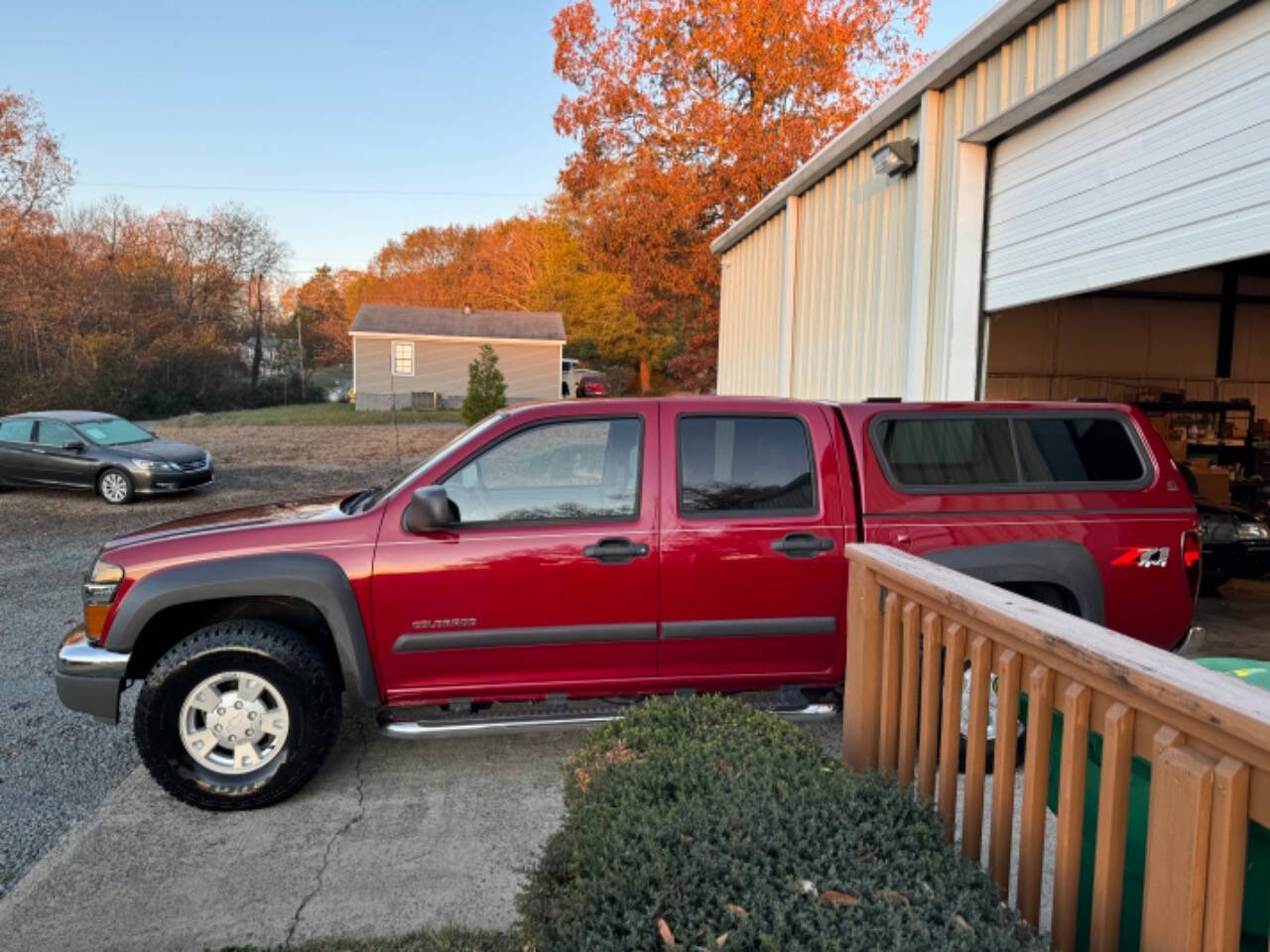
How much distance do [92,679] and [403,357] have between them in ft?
105

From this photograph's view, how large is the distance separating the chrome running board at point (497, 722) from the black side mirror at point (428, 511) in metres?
0.87

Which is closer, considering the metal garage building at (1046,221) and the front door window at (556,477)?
the front door window at (556,477)

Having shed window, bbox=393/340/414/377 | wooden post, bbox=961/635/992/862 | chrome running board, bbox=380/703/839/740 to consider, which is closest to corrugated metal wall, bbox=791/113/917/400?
chrome running board, bbox=380/703/839/740

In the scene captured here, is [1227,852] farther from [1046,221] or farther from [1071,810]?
[1046,221]

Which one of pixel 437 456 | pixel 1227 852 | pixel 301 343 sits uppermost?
pixel 301 343

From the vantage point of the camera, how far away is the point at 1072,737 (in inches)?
69.3

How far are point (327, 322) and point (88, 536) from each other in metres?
45.7

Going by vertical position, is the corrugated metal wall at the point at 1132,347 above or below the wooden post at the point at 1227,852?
above

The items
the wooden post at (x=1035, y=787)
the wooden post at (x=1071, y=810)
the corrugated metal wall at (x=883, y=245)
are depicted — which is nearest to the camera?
the wooden post at (x=1071, y=810)

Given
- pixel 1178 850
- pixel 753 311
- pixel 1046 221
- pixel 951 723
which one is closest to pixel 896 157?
pixel 1046 221

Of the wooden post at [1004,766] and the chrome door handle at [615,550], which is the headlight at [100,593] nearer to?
the chrome door handle at [615,550]

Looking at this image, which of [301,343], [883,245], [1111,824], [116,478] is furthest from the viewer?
[301,343]

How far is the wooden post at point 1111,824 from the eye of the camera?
1625 millimetres

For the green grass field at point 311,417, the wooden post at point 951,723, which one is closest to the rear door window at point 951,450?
the wooden post at point 951,723
